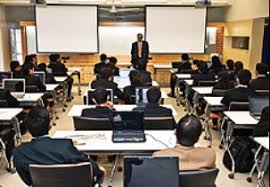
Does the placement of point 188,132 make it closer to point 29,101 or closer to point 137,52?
point 29,101

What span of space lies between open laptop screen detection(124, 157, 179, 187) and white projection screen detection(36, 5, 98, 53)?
839 centimetres

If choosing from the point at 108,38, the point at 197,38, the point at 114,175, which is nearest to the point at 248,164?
the point at 114,175

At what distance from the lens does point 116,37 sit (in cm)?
1034

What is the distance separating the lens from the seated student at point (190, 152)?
2.08 m

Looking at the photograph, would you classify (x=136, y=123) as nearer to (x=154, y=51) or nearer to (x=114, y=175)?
(x=114, y=175)

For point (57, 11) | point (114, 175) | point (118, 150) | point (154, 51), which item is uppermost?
point (57, 11)

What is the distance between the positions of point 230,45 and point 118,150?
8361mm

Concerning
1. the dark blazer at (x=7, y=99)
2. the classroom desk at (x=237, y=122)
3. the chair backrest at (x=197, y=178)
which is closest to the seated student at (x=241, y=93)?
the classroom desk at (x=237, y=122)

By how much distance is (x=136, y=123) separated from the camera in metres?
3.02

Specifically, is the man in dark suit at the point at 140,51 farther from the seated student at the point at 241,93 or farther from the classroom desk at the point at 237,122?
the classroom desk at the point at 237,122

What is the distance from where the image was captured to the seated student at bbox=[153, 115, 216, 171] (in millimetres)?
2076

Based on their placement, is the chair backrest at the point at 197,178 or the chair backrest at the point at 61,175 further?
the chair backrest at the point at 61,175

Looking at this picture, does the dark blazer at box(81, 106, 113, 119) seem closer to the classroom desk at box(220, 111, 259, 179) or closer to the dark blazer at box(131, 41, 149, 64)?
the classroom desk at box(220, 111, 259, 179)

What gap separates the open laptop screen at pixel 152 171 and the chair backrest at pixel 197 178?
5 cm
